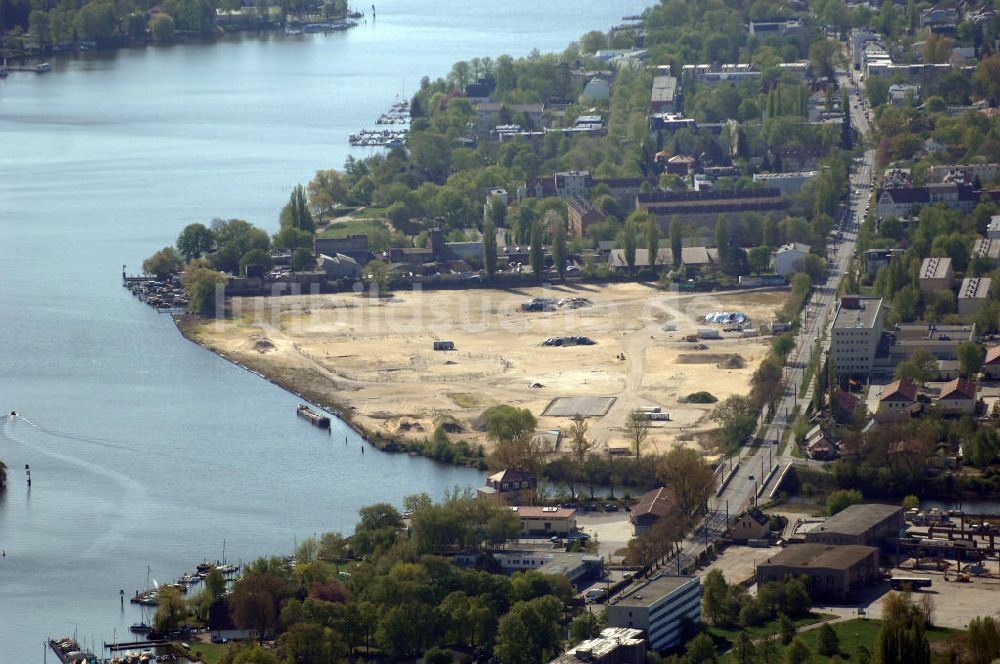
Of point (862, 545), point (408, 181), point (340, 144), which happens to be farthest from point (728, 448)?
point (340, 144)

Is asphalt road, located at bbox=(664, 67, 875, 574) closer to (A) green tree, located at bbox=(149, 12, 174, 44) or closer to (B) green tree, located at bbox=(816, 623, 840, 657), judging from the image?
(B) green tree, located at bbox=(816, 623, 840, 657)

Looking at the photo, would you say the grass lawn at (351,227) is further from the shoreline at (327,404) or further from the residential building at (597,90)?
the residential building at (597,90)

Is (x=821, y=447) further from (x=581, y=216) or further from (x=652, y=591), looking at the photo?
(x=581, y=216)

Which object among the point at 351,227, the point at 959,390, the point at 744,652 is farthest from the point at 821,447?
the point at 351,227

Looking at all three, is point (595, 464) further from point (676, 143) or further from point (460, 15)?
point (460, 15)

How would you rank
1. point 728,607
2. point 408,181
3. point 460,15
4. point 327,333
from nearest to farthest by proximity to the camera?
point 728,607 < point 327,333 < point 408,181 < point 460,15
